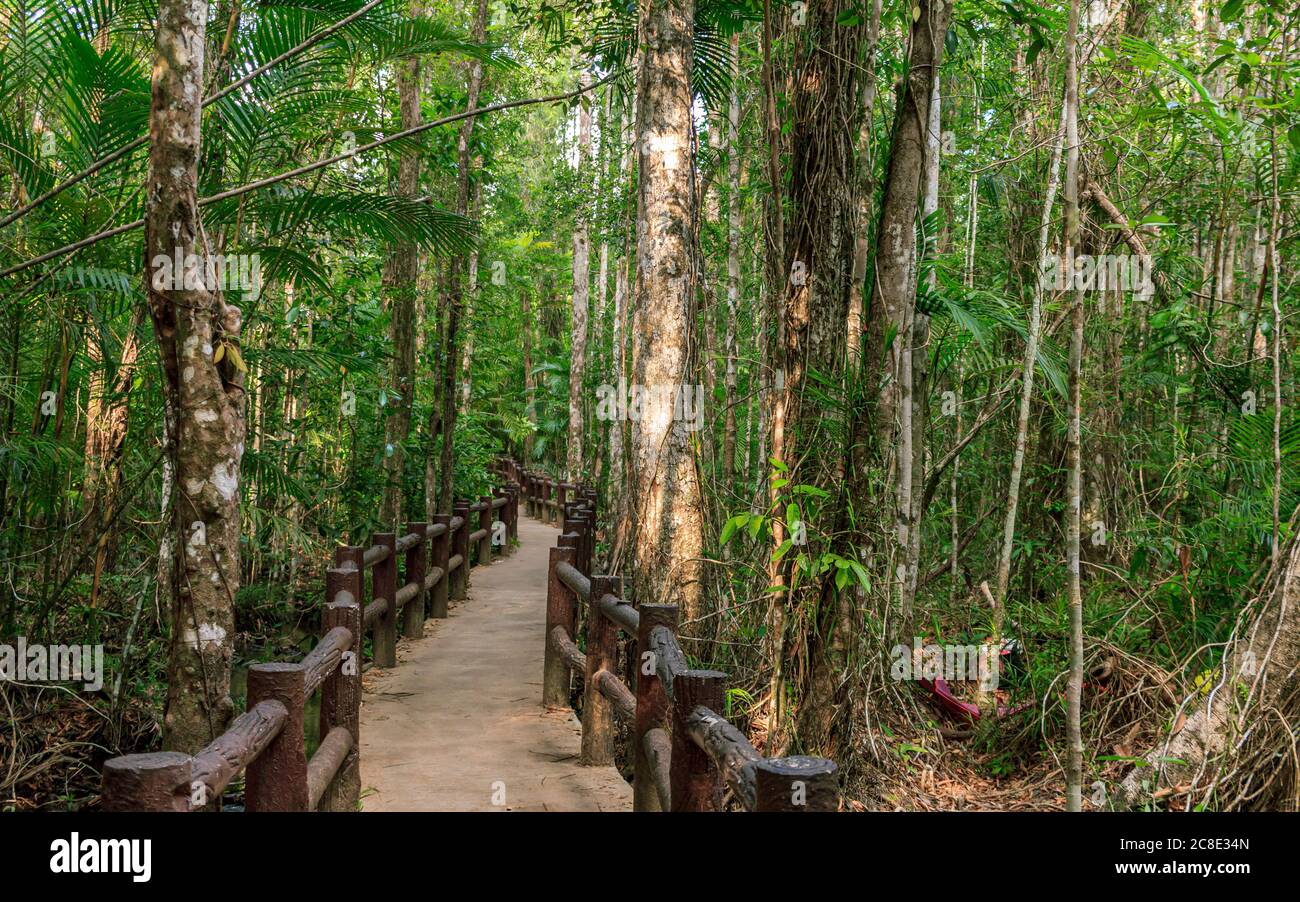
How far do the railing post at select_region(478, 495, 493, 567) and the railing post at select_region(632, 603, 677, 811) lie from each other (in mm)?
9707

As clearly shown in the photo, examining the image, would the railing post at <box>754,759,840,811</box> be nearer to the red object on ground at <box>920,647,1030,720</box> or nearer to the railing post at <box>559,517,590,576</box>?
the red object on ground at <box>920,647,1030,720</box>

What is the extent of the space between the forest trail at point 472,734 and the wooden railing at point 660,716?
1.08 ft

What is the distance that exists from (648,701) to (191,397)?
223 centimetres

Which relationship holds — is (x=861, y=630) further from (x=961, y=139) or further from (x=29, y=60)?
(x=961, y=139)

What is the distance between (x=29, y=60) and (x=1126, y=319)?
24.7 ft

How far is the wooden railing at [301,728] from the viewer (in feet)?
7.73

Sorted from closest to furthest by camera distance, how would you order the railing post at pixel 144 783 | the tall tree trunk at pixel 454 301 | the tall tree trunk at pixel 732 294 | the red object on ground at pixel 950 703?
the railing post at pixel 144 783 → the red object on ground at pixel 950 703 → the tall tree trunk at pixel 732 294 → the tall tree trunk at pixel 454 301

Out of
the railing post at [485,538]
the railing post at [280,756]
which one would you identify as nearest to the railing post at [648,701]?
the railing post at [280,756]

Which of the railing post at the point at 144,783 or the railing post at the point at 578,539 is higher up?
the railing post at the point at 144,783

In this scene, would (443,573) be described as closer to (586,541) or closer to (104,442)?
(586,541)

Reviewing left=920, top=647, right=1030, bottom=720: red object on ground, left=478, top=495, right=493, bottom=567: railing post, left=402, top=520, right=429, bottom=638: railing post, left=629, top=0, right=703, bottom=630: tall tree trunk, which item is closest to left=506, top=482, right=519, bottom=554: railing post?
left=478, top=495, right=493, bottom=567: railing post

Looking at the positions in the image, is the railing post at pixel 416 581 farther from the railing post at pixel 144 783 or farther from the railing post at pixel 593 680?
the railing post at pixel 144 783

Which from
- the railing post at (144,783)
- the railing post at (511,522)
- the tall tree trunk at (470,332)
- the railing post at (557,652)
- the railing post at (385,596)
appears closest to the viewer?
the railing post at (144,783)

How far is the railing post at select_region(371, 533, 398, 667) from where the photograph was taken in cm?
779
